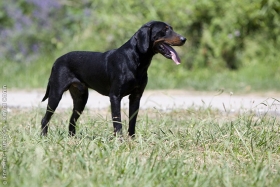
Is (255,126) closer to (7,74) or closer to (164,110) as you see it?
(164,110)

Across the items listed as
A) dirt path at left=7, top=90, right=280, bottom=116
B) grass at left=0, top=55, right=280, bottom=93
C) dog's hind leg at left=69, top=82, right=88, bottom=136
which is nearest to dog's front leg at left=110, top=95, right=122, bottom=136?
dog's hind leg at left=69, top=82, right=88, bottom=136

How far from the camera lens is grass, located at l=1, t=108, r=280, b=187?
13.0 ft

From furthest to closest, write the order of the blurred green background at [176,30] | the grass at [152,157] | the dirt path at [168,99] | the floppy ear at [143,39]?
the blurred green background at [176,30], the dirt path at [168,99], the floppy ear at [143,39], the grass at [152,157]

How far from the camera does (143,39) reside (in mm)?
5629

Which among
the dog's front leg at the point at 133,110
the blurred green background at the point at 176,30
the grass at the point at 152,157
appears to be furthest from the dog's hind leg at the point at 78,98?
the blurred green background at the point at 176,30

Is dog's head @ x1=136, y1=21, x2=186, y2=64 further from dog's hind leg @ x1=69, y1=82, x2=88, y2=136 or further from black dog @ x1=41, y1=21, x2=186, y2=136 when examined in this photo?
dog's hind leg @ x1=69, y1=82, x2=88, y2=136

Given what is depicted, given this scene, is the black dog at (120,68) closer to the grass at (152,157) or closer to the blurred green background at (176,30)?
the grass at (152,157)

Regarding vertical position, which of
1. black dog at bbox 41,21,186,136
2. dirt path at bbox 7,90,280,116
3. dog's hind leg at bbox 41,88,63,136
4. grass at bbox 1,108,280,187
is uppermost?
black dog at bbox 41,21,186,136

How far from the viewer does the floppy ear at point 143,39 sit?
18.4 ft

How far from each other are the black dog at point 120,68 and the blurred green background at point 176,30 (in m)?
5.45

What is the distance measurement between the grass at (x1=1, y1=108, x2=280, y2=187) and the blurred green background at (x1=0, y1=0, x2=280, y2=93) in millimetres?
5970

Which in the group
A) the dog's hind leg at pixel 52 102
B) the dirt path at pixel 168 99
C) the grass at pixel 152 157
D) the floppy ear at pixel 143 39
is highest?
the floppy ear at pixel 143 39

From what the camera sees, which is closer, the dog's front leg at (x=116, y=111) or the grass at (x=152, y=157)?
the grass at (x=152, y=157)

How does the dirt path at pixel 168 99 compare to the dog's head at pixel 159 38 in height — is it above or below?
below
